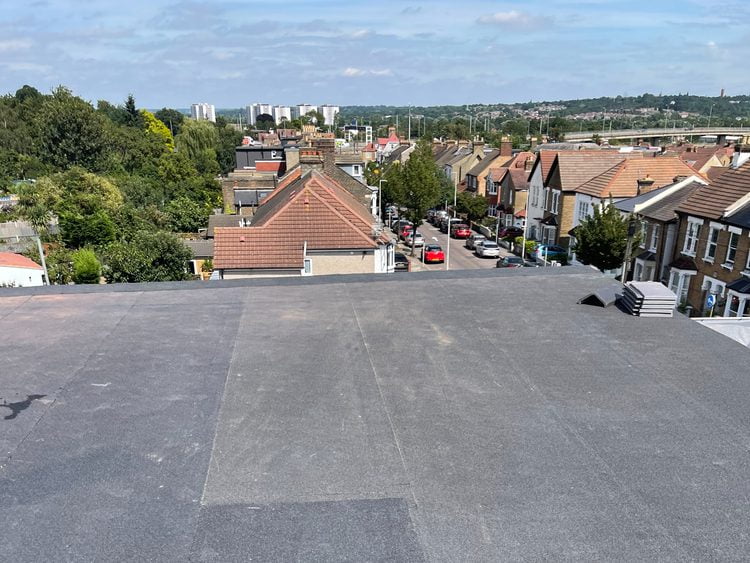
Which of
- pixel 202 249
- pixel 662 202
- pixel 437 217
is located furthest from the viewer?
pixel 437 217

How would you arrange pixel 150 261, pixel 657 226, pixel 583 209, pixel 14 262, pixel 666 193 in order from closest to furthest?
1. pixel 14 262
2. pixel 150 261
3. pixel 657 226
4. pixel 666 193
5. pixel 583 209

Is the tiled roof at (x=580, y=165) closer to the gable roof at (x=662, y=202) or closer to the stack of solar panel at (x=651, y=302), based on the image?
the gable roof at (x=662, y=202)

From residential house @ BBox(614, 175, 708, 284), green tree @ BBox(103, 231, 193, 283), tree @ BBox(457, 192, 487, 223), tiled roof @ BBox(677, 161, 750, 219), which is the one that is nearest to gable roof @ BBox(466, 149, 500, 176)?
tree @ BBox(457, 192, 487, 223)

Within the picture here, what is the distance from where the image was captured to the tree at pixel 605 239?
28594 mm

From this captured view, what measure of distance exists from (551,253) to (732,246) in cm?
1631

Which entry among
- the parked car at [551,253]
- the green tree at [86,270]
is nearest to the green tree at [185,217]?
the green tree at [86,270]

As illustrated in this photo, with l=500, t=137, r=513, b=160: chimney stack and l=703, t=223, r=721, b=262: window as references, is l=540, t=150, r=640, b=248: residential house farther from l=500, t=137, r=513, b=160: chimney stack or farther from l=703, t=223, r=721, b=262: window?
l=500, t=137, r=513, b=160: chimney stack

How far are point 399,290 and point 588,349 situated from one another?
163 inches

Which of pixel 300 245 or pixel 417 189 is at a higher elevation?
pixel 417 189

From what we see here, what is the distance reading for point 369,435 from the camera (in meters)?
5.52

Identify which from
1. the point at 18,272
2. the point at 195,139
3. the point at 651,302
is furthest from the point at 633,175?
the point at 195,139

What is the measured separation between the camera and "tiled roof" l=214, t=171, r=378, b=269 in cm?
1917

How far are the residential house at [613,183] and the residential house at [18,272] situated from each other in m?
30.4

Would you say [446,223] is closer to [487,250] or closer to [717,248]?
[487,250]
